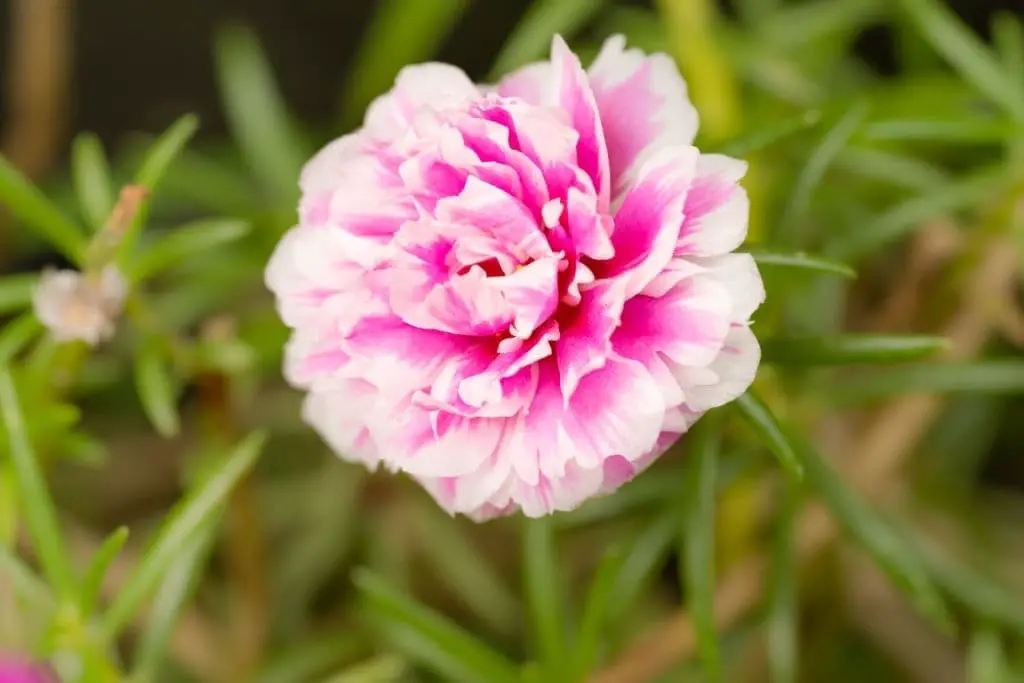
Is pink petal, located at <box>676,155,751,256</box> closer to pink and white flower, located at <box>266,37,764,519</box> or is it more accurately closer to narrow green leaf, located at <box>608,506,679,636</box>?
pink and white flower, located at <box>266,37,764,519</box>

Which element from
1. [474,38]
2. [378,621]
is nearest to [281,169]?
[474,38]

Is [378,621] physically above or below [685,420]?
below

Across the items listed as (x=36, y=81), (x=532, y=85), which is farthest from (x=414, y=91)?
(x=36, y=81)

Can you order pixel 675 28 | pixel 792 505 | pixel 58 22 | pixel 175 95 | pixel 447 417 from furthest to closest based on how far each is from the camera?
pixel 175 95 → pixel 58 22 → pixel 675 28 → pixel 792 505 → pixel 447 417

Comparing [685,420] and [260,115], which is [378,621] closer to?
[685,420]

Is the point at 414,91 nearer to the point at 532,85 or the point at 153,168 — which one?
the point at 532,85

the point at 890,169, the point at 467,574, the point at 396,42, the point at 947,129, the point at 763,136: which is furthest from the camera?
the point at 396,42

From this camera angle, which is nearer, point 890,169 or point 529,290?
point 529,290
